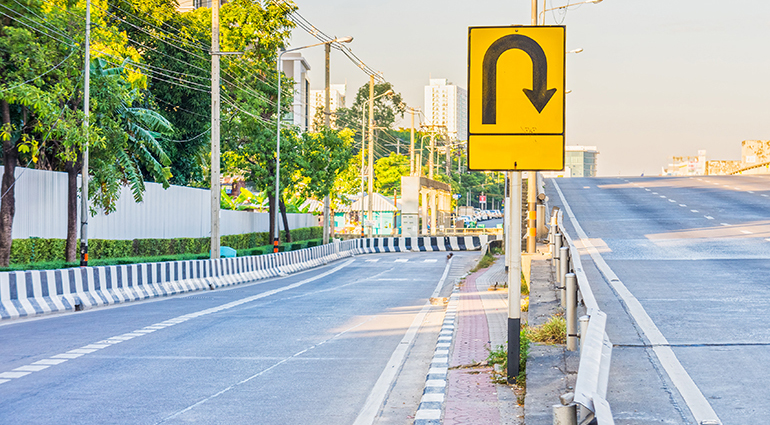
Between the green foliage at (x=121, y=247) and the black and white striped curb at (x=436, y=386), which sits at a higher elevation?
the green foliage at (x=121, y=247)

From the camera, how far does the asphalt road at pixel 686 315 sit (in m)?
6.80

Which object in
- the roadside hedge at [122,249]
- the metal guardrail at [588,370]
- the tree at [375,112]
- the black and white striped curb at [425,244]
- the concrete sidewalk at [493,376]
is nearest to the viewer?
the metal guardrail at [588,370]

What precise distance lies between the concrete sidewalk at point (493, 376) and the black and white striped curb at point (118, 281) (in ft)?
25.7

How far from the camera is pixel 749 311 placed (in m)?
11.1

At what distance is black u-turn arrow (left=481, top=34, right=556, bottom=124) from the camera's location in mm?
7602

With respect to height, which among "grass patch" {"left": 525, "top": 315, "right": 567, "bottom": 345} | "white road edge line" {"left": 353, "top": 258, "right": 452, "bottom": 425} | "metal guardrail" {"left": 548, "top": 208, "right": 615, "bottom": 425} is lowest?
"white road edge line" {"left": 353, "top": 258, "right": 452, "bottom": 425}

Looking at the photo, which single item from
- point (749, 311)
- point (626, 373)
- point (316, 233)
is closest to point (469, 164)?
point (626, 373)

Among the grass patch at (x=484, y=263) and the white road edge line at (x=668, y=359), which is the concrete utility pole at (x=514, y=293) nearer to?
the white road edge line at (x=668, y=359)

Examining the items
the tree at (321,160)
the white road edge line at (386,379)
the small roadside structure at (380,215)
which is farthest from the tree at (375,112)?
the white road edge line at (386,379)

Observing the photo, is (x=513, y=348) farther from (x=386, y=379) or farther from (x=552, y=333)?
(x=386, y=379)

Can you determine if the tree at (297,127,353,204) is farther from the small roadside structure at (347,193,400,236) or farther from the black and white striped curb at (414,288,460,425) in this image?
the black and white striped curb at (414,288,460,425)

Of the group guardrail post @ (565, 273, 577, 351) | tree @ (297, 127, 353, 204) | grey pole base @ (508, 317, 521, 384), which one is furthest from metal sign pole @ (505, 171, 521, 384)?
tree @ (297, 127, 353, 204)

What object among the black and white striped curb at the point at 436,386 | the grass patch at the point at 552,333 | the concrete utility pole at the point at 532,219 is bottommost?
the black and white striped curb at the point at 436,386

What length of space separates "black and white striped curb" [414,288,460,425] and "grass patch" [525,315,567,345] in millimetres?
1058
